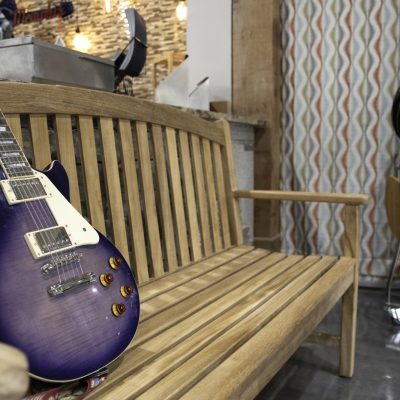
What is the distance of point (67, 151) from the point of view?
3.91 ft

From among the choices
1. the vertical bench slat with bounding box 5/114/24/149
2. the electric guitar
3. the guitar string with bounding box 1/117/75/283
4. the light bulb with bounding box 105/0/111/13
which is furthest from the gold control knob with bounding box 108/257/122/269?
the light bulb with bounding box 105/0/111/13

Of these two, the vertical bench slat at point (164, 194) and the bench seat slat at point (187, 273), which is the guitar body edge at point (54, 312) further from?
the vertical bench slat at point (164, 194)

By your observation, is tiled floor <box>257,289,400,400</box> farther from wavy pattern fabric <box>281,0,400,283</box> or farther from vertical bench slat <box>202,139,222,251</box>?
wavy pattern fabric <box>281,0,400,283</box>

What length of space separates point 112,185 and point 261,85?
1765 mm

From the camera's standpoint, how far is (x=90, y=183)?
125cm

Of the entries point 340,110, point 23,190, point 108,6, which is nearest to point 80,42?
point 108,6

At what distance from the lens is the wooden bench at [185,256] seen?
34.6 inches

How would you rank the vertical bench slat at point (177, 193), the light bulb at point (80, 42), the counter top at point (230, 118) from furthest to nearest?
the light bulb at point (80, 42), the counter top at point (230, 118), the vertical bench slat at point (177, 193)

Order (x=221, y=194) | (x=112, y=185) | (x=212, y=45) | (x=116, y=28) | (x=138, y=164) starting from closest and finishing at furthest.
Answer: (x=112, y=185) < (x=138, y=164) < (x=221, y=194) < (x=212, y=45) < (x=116, y=28)

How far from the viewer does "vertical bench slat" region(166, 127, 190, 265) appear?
1585mm

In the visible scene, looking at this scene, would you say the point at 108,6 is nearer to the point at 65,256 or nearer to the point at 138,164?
the point at 138,164

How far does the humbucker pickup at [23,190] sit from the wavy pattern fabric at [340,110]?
225 cm

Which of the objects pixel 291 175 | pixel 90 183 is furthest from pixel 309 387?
pixel 291 175

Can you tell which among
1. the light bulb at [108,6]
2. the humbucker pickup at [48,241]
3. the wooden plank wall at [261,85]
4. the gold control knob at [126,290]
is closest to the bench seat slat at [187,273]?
the gold control knob at [126,290]
